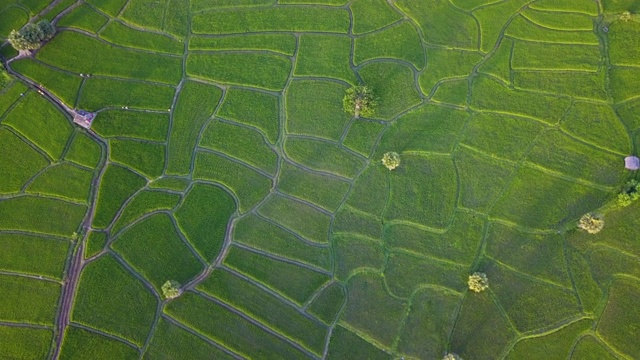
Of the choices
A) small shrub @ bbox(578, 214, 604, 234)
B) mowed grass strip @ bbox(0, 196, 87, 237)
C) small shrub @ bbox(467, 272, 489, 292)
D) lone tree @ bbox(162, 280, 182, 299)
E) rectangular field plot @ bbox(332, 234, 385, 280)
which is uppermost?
small shrub @ bbox(578, 214, 604, 234)

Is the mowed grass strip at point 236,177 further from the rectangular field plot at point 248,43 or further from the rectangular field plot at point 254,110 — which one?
the rectangular field plot at point 248,43

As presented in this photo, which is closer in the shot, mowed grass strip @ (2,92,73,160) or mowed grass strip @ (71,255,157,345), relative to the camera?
mowed grass strip @ (71,255,157,345)

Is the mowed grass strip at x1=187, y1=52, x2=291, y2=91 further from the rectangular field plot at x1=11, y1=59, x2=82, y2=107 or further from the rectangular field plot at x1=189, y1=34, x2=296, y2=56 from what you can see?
the rectangular field plot at x1=11, y1=59, x2=82, y2=107

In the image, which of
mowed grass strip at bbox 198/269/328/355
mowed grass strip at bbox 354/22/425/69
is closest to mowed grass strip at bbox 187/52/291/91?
mowed grass strip at bbox 354/22/425/69

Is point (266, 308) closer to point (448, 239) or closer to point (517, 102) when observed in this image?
point (448, 239)

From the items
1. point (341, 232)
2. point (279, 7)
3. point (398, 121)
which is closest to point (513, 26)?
point (398, 121)

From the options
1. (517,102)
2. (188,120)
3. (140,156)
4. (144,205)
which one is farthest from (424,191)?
(140,156)

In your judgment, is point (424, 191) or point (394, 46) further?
point (394, 46)
